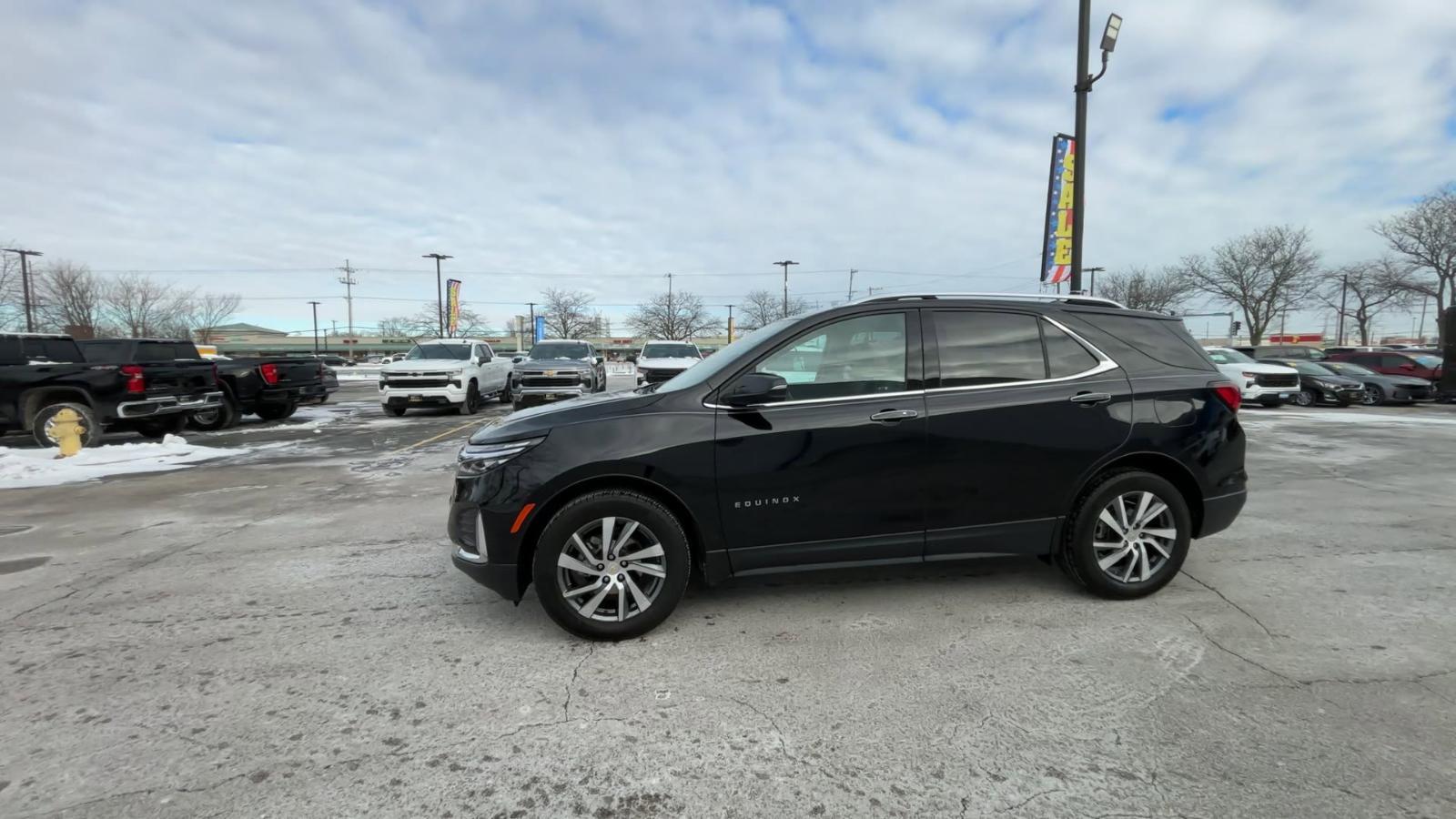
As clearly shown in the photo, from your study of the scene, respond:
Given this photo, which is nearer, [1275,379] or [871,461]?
[871,461]

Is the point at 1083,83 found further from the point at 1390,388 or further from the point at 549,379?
the point at 1390,388

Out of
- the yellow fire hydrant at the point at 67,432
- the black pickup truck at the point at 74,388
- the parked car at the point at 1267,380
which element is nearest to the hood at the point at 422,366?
the black pickup truck at the point at 74,388

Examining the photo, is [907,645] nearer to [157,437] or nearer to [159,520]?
[159,520]

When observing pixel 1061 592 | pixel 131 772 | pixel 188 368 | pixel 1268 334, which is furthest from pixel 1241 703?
pixel 1268 334

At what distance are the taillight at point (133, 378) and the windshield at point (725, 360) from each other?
10934 millimetres

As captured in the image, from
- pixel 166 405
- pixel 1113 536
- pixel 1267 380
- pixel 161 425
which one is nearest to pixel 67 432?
pixel 166 405

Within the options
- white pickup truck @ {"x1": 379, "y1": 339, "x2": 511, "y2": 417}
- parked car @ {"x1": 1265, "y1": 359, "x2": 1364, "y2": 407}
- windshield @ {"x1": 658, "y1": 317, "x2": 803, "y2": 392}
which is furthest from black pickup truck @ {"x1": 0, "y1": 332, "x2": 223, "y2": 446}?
parked car @ {"x1": 1265, "y1": 359, "x2": 1364, "y2": 407}

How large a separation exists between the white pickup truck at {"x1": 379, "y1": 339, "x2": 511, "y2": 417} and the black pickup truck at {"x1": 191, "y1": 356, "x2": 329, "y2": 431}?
1.43m

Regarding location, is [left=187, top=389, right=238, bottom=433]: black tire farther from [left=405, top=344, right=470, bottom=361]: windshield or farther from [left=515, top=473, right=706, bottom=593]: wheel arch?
[left=515, top=473, right=706, bottom=593]: wheel arch

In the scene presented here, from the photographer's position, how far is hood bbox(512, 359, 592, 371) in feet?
48.9

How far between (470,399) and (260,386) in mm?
4138

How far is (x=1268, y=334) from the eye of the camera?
9512cm

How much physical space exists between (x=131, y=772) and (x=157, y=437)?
12566mm

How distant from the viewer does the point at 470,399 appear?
52.5 feet
